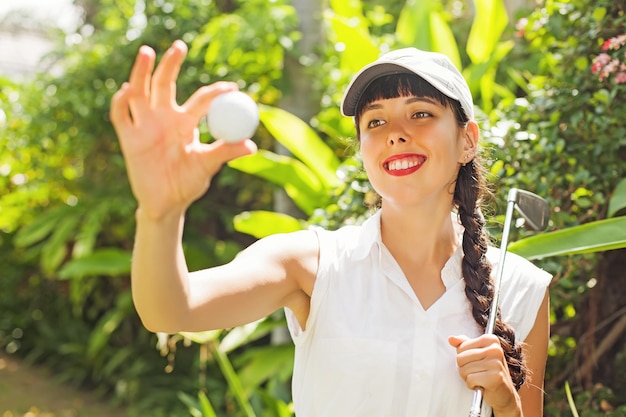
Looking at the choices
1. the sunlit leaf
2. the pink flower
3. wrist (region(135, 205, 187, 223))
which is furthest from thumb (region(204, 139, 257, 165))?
the sunlit leaf

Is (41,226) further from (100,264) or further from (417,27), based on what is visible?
(417,27)

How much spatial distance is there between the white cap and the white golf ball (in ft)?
1.74

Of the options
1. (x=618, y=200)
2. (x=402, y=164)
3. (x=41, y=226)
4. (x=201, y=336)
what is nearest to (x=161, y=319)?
(x=402, y=164)

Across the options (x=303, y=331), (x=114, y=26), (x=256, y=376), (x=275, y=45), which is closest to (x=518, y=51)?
(x=275, y=45)

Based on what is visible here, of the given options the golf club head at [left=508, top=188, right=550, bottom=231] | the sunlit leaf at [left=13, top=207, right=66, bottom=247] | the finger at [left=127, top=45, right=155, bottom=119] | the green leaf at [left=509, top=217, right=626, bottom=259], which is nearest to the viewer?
the finger at [left=127, top=45, right=155, bottom=119]

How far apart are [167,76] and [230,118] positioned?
12 cm

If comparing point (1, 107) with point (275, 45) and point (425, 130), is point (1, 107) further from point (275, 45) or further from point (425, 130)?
point (425, 130)

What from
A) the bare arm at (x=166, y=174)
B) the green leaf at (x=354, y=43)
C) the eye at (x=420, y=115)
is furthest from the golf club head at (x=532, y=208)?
the green leaf at (x=354, y=43)

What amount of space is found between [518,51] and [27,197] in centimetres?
378

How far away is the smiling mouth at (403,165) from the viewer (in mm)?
1662

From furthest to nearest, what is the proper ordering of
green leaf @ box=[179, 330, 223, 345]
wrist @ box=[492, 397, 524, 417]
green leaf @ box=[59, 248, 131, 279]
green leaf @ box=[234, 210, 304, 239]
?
green leaf @ box=[59, 248, 131, 279]
green leaf @ box=[234, 210, 304, 239]
green leaf @ box=[179, 330, 223, 345]
wrist @ box=[492, 397, 524, 417]

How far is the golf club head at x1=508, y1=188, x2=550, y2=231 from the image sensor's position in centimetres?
201

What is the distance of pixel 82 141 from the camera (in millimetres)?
5488

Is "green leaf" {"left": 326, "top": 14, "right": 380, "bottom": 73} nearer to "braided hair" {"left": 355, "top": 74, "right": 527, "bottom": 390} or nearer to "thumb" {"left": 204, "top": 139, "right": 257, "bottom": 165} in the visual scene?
"braided hair" {"left": 355, "top": 74, "right": 527, "bottom": 390}
